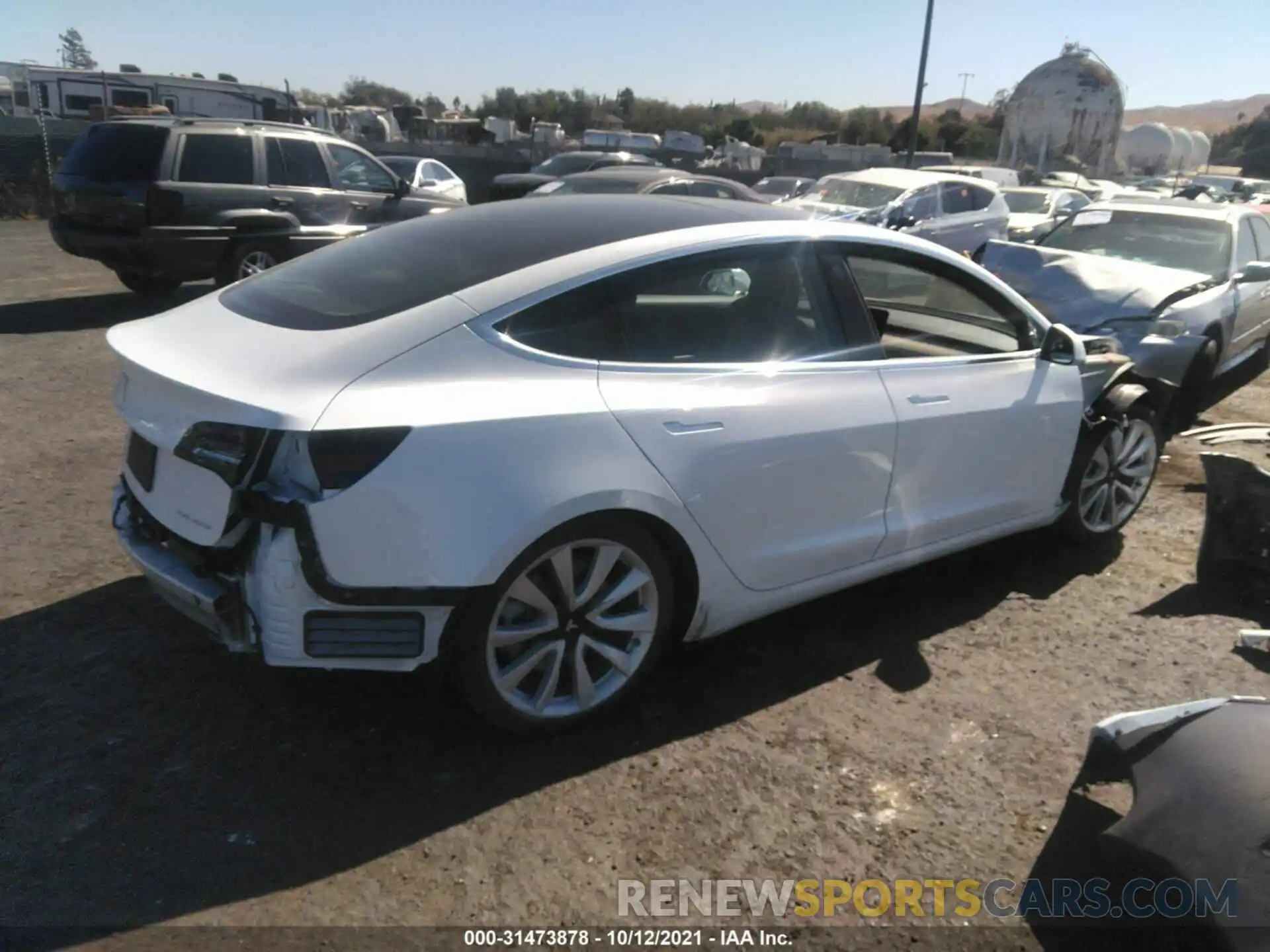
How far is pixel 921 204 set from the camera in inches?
595

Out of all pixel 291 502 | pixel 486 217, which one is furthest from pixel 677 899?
pixel 486 217

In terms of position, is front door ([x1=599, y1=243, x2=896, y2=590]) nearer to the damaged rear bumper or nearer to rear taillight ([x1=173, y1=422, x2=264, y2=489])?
the damaged rear bumper

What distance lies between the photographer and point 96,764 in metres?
2.99

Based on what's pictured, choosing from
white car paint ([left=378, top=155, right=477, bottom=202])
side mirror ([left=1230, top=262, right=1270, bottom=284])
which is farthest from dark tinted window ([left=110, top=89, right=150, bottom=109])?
side mirror ([left=1230, top=262, right=1270, bottom=284])

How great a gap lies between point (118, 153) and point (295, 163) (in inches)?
67.4

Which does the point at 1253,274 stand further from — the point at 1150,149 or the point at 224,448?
the point at 1150,149

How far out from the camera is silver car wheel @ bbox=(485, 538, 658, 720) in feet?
9.98

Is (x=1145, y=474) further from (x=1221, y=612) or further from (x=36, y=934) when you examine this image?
(x=36, y=934)

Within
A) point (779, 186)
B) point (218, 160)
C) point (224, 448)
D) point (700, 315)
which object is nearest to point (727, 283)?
point (700, 315)

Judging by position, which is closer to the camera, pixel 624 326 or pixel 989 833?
pixel 989 833

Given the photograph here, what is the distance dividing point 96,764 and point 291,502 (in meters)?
1.08

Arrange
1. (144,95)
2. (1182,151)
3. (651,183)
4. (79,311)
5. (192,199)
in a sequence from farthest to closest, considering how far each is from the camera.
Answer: (1182,151) < (144,95) < (651,183) < (79,311) < (192,199)

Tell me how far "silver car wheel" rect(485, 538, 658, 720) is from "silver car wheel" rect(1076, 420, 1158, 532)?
2596mm

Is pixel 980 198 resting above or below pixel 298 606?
above
